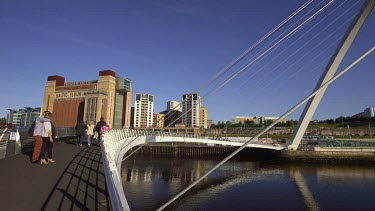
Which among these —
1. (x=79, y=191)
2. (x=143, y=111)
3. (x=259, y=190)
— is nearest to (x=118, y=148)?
(x=79, y=191)

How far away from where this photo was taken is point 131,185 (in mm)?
18891

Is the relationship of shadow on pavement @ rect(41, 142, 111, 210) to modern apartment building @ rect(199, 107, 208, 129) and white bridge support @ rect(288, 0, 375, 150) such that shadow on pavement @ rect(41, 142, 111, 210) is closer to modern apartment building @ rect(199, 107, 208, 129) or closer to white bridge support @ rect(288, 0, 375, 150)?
white bridge support @ rect(288, 0, 375, 150)

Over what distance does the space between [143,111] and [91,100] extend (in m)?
52.1

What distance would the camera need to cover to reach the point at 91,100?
99.6 meters

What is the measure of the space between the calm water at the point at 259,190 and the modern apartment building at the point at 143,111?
125 meters

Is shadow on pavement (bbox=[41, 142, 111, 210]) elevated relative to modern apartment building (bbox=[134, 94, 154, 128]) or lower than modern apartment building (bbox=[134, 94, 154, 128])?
lower

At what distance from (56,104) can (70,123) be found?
1499 cm

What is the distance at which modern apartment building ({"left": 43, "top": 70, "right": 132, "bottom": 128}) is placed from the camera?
9969 centimetres

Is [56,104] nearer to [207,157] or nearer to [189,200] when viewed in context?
[207,157]

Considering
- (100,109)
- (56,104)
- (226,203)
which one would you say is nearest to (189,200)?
(226,203)

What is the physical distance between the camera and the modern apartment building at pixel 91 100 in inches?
3925

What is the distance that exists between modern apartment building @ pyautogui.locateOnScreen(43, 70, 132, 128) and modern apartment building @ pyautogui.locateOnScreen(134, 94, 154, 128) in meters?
37.2

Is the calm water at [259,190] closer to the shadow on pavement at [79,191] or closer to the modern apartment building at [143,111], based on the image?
the shadow on pavement at [79,191]

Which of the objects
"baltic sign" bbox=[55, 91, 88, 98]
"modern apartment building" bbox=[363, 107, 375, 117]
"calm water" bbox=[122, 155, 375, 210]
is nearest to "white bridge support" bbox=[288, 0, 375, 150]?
"calm water" bbox=[122, 155, 375, 210]
